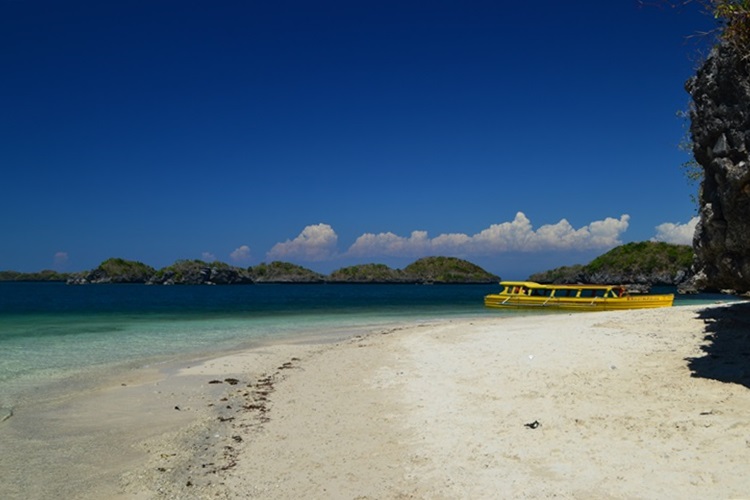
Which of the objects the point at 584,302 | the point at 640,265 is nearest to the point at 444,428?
the point at 584,302

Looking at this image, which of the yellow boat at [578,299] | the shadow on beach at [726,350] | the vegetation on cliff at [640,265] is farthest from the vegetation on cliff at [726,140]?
the vegetation on cliff at [640,265]

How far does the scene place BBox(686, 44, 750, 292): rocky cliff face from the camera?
10.1 metres

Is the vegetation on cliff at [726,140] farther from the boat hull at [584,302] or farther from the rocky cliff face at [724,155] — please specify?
the boat hull at [584,302]

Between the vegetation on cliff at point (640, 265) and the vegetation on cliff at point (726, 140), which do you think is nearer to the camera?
the vegetation on cliff at point (726, 140)

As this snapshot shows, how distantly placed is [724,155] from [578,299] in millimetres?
36907

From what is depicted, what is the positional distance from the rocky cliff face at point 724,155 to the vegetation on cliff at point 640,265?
13573 centimetres

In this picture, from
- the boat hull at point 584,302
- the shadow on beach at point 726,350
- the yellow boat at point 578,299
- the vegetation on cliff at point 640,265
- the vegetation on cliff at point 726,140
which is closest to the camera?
the vegetation on cliff at point 726,140

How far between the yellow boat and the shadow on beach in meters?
22.2

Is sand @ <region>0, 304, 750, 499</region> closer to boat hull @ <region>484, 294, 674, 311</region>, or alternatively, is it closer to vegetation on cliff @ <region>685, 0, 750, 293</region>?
vegetation on cliff @ <region>685, 0, 750, 293</region>

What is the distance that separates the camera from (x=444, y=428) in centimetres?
901

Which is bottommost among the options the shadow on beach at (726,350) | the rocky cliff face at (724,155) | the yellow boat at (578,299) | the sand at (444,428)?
the sand at (444,428)

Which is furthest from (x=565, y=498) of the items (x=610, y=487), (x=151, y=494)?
(x=151, y=494)

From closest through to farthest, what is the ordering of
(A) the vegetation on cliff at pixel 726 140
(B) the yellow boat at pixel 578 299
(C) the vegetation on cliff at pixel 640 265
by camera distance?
1. (A) the vegetation on cliff at pixel 726 140
2. (B) the yellow boat at pixel 578 299
3. (C) the vegetation on cliff at pixel 640 265

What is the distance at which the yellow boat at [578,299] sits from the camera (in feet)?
133
